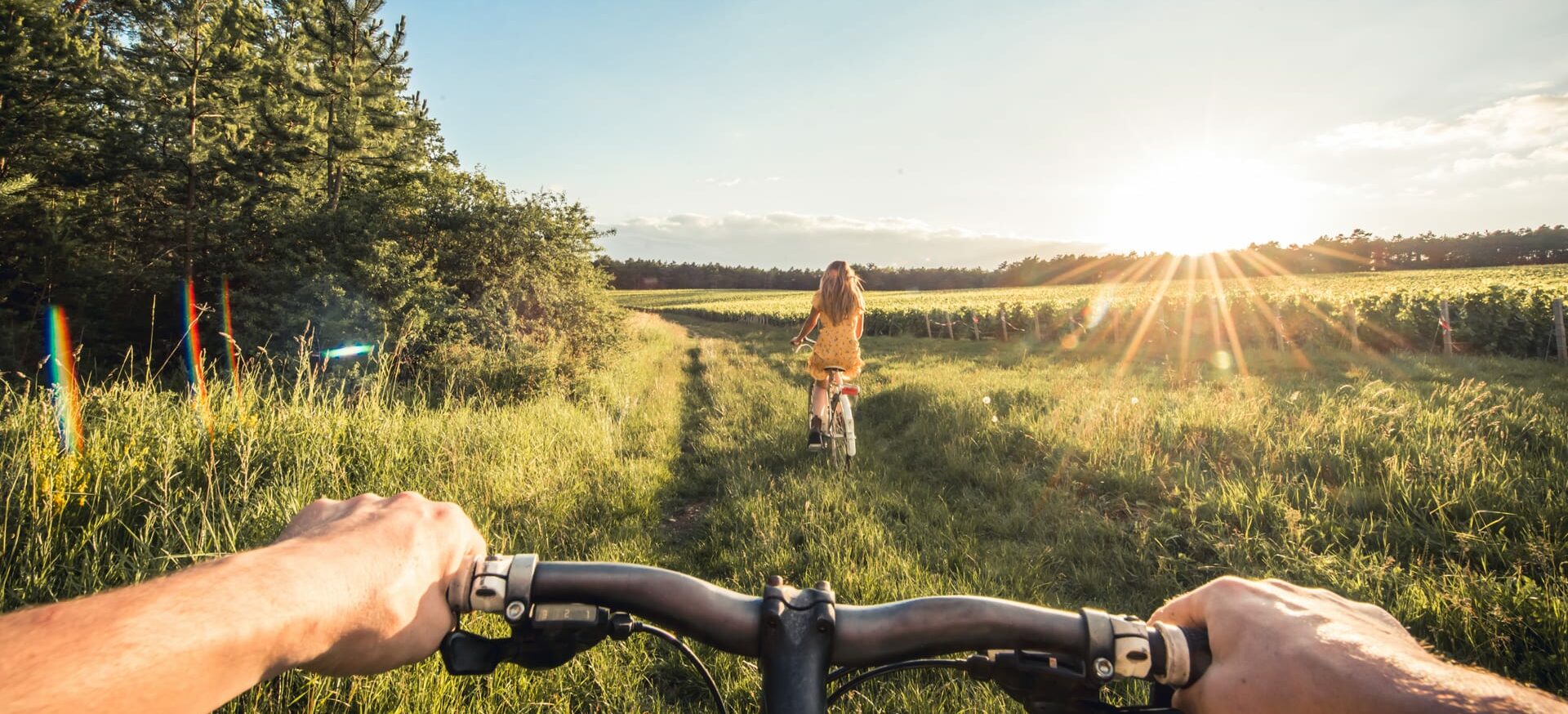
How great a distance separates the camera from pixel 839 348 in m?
6.92

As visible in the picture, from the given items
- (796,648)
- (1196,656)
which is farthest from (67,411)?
(1196,656)

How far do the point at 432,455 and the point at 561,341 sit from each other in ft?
20.2

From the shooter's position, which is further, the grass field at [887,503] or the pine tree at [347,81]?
the pine tree at [347,81]

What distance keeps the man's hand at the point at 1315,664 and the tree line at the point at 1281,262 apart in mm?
51142

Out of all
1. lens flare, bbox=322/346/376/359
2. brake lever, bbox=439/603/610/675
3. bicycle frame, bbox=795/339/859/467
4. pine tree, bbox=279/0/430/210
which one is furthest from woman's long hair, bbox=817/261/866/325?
pine tree, bbox=279/0/430/210

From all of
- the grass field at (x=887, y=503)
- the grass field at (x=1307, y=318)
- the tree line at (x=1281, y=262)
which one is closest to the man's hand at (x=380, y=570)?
the grass field at (x=887, y=503)

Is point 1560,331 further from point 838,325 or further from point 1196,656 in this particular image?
point 1196,656

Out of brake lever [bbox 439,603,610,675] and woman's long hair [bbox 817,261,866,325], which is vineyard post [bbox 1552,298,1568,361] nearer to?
woman's long hair [bbox 817,261,866,325]

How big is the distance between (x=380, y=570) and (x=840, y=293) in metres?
6.20

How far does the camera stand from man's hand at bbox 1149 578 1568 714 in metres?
0.66

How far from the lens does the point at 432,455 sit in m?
4.98

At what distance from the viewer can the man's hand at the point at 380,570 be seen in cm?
85

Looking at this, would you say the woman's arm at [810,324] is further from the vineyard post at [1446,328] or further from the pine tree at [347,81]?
the vineyard post at [1446,328]

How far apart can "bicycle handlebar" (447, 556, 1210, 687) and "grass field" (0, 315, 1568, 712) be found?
1785 mm
